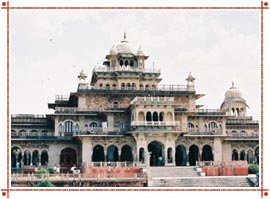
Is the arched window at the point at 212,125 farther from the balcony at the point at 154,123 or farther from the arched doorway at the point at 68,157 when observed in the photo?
the arched doorway at the point at 68,157

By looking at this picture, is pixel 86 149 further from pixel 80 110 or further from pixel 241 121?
pixel 241 121

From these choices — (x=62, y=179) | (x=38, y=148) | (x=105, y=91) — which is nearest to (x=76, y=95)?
(x=105, y=91)

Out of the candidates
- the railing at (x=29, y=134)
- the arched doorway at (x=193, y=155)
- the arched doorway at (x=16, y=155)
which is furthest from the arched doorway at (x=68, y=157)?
the arched doorway at (x=193, y=155)

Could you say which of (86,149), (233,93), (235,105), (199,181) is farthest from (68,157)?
(233,93)

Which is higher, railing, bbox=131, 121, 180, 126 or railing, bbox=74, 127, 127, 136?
railing, bbox=131, 121, 180, 126

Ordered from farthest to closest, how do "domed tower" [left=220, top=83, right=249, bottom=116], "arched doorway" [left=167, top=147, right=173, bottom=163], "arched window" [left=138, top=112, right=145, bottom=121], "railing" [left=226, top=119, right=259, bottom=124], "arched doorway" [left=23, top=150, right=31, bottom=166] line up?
"domed tower" [left=220, top=83, right=249, bottom=116]
"railing" [left=226, top=119, right=259, bottom=124]
"arched doorway" [left=23, top=150, right=31, bottom=166]
"arched window" [left=138, top=112, right=145, bottom=121]
"arched doorway" [left=167, top=147, right=173, bottom=163]

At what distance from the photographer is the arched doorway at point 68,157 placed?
2136 inches

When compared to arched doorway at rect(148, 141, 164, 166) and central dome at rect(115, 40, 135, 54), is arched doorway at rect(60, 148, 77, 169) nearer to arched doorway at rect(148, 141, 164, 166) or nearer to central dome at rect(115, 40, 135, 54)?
arched doorway at rect(148, 141, 164, 166)

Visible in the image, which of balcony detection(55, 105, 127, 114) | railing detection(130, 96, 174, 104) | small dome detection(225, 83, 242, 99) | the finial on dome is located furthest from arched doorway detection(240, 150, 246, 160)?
the finial on dome

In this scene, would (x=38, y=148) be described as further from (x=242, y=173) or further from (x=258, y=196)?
(x=258, y=196)

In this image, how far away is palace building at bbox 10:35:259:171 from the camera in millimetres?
50875

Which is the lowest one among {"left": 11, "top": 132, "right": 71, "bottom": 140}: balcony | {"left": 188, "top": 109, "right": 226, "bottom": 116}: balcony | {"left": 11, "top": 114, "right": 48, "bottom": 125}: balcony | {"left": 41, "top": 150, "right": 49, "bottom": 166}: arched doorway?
{"left": 41, "top": 150, "right": 49, "bottom": 166}: arched doorway

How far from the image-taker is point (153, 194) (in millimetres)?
24578

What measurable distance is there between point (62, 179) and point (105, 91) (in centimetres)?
1683
